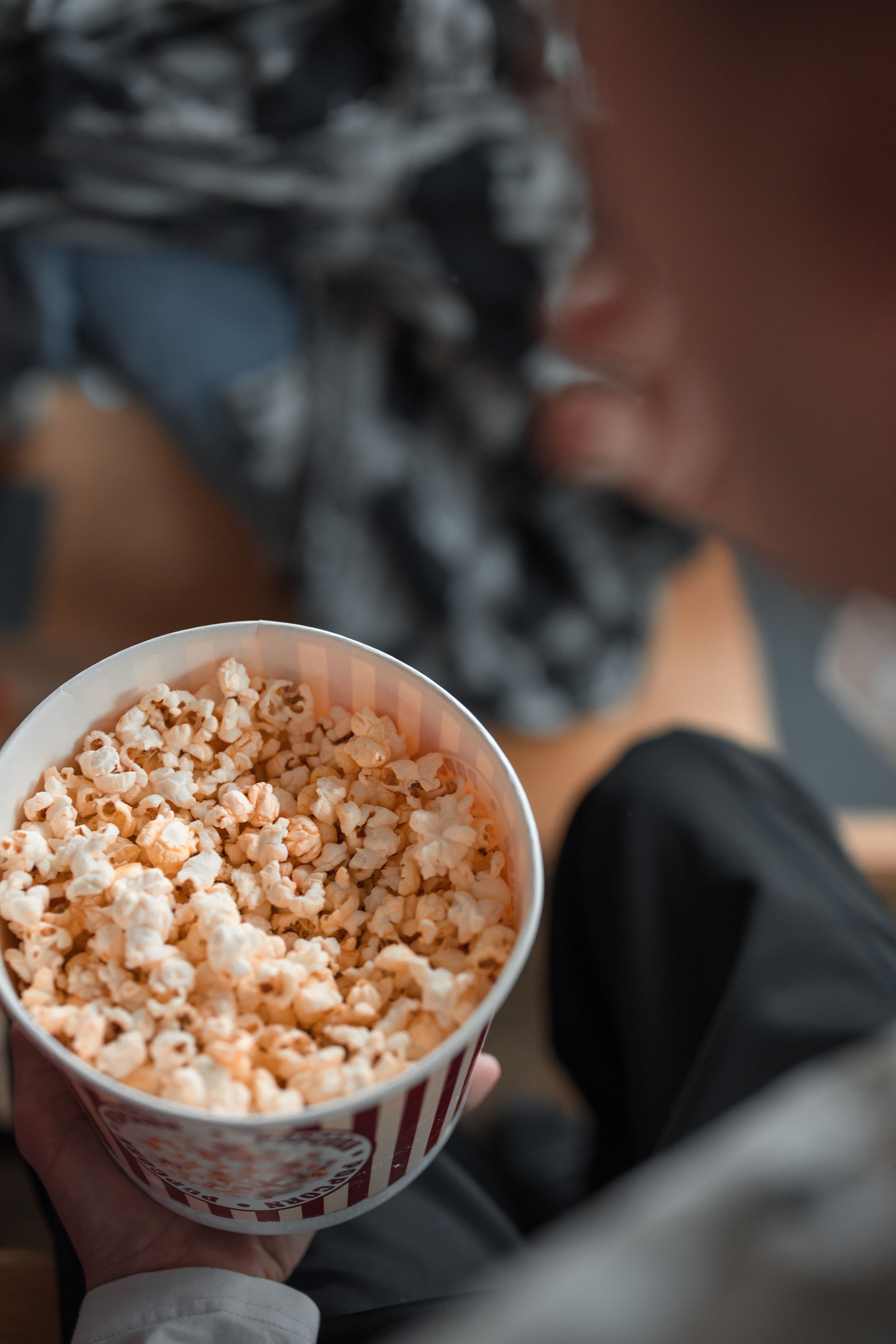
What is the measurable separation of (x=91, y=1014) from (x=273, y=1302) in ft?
0.71

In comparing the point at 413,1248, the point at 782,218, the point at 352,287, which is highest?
the point at 782,218

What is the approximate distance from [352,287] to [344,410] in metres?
0.11

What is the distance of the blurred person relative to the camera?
30.2 inches

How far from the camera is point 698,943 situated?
2.03ft

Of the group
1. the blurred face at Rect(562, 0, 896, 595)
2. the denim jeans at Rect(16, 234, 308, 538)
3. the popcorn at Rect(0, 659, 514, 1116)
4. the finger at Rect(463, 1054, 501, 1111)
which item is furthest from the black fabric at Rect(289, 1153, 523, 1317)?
the denim jeans at Rect(16, 234, 308, 538)

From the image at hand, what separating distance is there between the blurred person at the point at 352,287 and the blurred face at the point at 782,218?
46 cm

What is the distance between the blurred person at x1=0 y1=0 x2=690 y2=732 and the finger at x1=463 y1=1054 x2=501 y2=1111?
0.55 metres

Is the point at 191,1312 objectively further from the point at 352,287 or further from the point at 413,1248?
the point at 352,287

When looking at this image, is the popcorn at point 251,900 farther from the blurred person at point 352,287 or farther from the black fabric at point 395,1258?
the blurred person at point 352,287

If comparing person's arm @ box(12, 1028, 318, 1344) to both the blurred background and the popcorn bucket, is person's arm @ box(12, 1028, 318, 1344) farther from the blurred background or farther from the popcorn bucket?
the blurred background

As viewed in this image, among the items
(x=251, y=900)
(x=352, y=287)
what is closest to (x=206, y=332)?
(x=352, y=287)

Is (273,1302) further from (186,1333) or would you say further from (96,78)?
(96,78)

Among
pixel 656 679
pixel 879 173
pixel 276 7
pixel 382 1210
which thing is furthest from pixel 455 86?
pixel 382 1210

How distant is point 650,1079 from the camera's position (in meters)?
0.61
